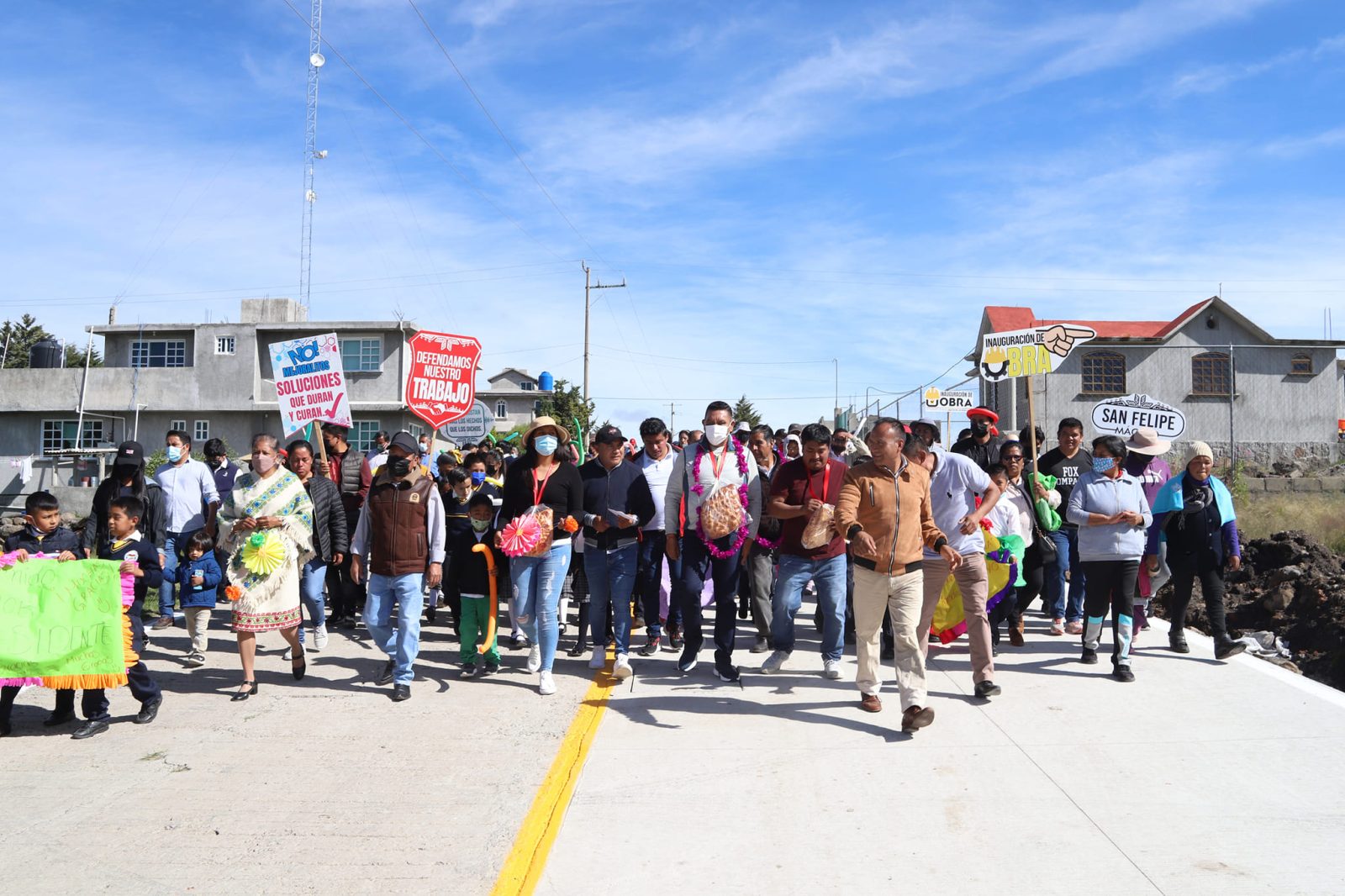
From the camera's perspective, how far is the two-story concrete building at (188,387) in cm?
3625

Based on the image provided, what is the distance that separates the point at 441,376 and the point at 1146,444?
25.0ft

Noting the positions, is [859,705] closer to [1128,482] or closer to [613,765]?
[613,765]

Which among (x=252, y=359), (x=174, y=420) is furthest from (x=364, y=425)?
(x=174, y=420)

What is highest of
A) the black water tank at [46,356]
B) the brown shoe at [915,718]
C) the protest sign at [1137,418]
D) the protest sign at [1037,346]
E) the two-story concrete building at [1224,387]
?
the black water tank at [46,356]

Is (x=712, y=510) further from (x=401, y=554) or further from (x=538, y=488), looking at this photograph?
(x=401, y=554)

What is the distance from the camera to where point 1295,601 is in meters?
11.5

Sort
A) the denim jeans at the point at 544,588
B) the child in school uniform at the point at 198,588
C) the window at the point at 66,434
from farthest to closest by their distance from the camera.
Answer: the window at the point at 66,434 → the child in school uniform at the point at 198,588 → the denim jeans at the point at 544,588

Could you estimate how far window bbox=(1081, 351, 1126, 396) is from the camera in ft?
103

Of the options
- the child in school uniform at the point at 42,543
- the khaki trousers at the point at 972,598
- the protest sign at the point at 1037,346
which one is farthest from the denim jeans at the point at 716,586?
the protest sign at the point at 1037,346

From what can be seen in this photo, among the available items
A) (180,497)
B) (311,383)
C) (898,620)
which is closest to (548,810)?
(898,620)

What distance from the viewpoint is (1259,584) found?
12.3 metres

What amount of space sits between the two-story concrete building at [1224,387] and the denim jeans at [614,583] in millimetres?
22540

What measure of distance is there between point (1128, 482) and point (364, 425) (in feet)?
106

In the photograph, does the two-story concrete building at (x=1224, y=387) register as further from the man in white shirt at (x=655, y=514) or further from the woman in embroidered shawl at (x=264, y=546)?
the woman in embroidered shawl at (x=264, y=546)
